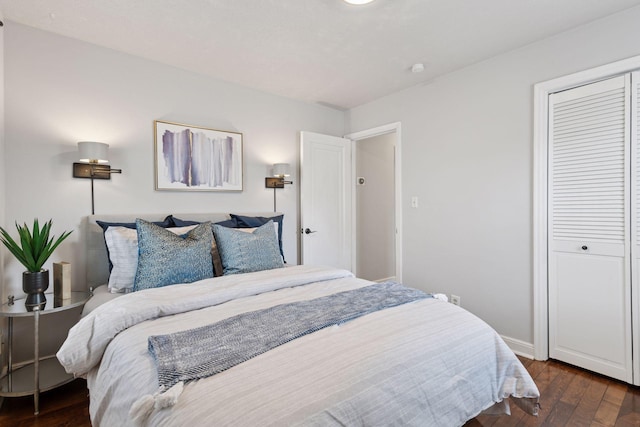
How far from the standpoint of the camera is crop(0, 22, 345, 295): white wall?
7.10ft

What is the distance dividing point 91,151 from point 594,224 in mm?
3552

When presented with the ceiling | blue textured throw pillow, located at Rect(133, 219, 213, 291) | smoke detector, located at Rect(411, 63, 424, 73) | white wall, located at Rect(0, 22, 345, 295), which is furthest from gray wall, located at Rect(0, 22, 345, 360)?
smoke detector, located at Rect(411, 63, 424, 73)

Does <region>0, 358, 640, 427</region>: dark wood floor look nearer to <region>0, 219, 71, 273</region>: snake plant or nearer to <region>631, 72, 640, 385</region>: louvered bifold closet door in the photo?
<region>631, 72, 640, 385</region>: louvered bifold closet door

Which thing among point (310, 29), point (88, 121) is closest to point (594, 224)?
point (310, 29)

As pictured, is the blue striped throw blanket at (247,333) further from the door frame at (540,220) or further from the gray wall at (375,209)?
the gray wall at (375,209)

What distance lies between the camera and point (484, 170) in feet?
9.04

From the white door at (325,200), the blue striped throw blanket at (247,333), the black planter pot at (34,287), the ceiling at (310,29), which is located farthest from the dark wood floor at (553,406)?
the ceiling at (310,29)

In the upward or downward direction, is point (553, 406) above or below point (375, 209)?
below

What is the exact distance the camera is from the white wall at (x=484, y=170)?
2344 millimetres

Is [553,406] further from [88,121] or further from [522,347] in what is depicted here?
[88,121]

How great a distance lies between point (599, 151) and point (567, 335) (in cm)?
134

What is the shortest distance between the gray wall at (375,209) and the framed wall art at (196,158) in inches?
73.1

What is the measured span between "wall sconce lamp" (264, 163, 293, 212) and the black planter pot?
78.1 inches

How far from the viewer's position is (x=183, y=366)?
1.05m
